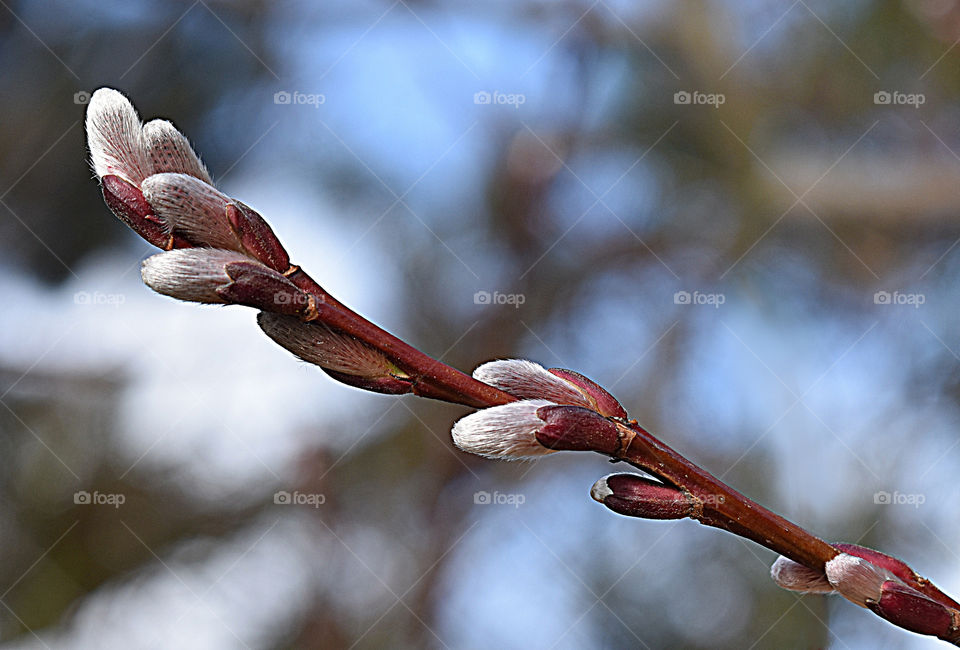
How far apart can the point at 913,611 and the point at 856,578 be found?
29 mm

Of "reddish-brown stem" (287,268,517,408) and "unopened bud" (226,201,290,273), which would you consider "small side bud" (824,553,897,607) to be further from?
"unopened bud" (226,201,290,273)

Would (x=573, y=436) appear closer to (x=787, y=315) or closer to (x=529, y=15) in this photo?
(x=787, y=315)

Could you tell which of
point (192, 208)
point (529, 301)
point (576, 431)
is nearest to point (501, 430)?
point (576, 431)

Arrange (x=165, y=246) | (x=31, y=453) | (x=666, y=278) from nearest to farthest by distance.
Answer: (x=165, y=246), (x=31, y=453), (x=666, y=278)

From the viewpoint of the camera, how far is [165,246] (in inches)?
11.8

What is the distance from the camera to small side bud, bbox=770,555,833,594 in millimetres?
355

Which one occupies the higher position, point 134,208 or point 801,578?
point 134,208

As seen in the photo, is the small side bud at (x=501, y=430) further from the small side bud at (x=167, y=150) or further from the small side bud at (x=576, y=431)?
the small side bud at (x=167, y=150)

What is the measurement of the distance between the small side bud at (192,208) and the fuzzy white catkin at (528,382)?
110 millimetres

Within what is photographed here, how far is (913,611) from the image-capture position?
1.11ft

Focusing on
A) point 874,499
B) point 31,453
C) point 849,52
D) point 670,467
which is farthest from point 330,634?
point 849,52

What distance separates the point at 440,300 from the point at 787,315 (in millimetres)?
706

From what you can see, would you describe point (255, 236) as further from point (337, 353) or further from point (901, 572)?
point (901, 572)

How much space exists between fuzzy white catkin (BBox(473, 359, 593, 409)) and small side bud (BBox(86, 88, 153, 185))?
0.15 metres
